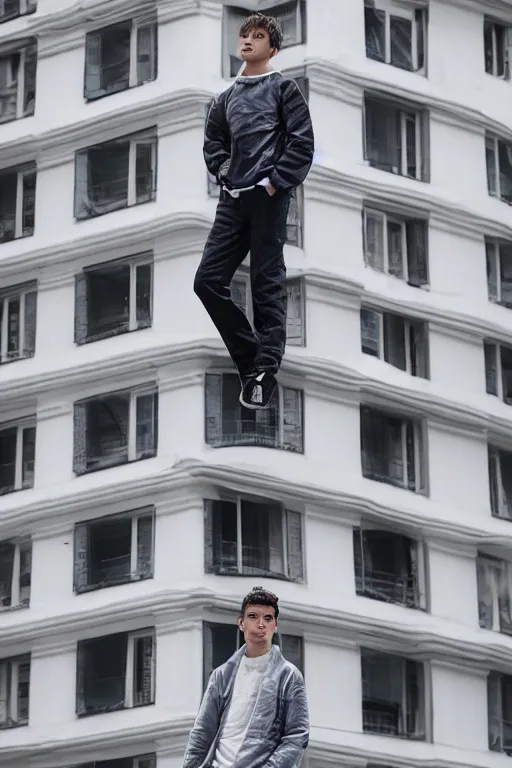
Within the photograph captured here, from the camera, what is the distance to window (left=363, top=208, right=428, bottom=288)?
57.0m

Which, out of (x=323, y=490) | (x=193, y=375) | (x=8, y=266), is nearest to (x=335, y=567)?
(x=323, y=490)

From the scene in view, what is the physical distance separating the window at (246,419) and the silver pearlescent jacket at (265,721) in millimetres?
28353

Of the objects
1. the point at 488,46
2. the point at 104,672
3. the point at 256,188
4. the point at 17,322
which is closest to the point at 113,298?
the point at 17,322

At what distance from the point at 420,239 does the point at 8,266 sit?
9.58 m

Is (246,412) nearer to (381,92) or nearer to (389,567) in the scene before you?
(389,567)

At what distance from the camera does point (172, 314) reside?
54.5 m

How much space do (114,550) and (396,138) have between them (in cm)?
1209

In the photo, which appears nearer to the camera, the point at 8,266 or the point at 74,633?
the point at 74,633

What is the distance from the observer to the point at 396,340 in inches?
2250

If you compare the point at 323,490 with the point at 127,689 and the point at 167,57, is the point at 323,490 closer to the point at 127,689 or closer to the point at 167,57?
the point at 127,689

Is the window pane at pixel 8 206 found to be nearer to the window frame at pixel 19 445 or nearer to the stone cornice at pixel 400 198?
the window frame at pixel 19 445

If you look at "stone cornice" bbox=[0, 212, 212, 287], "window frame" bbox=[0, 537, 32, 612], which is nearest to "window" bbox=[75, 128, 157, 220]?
"stone cornice" bbox=[0, 212, 212, 287]

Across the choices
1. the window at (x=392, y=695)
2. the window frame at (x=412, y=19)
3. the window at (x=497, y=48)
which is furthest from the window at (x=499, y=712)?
the window at (x=497, y=48)

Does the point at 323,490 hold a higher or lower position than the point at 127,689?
higher
